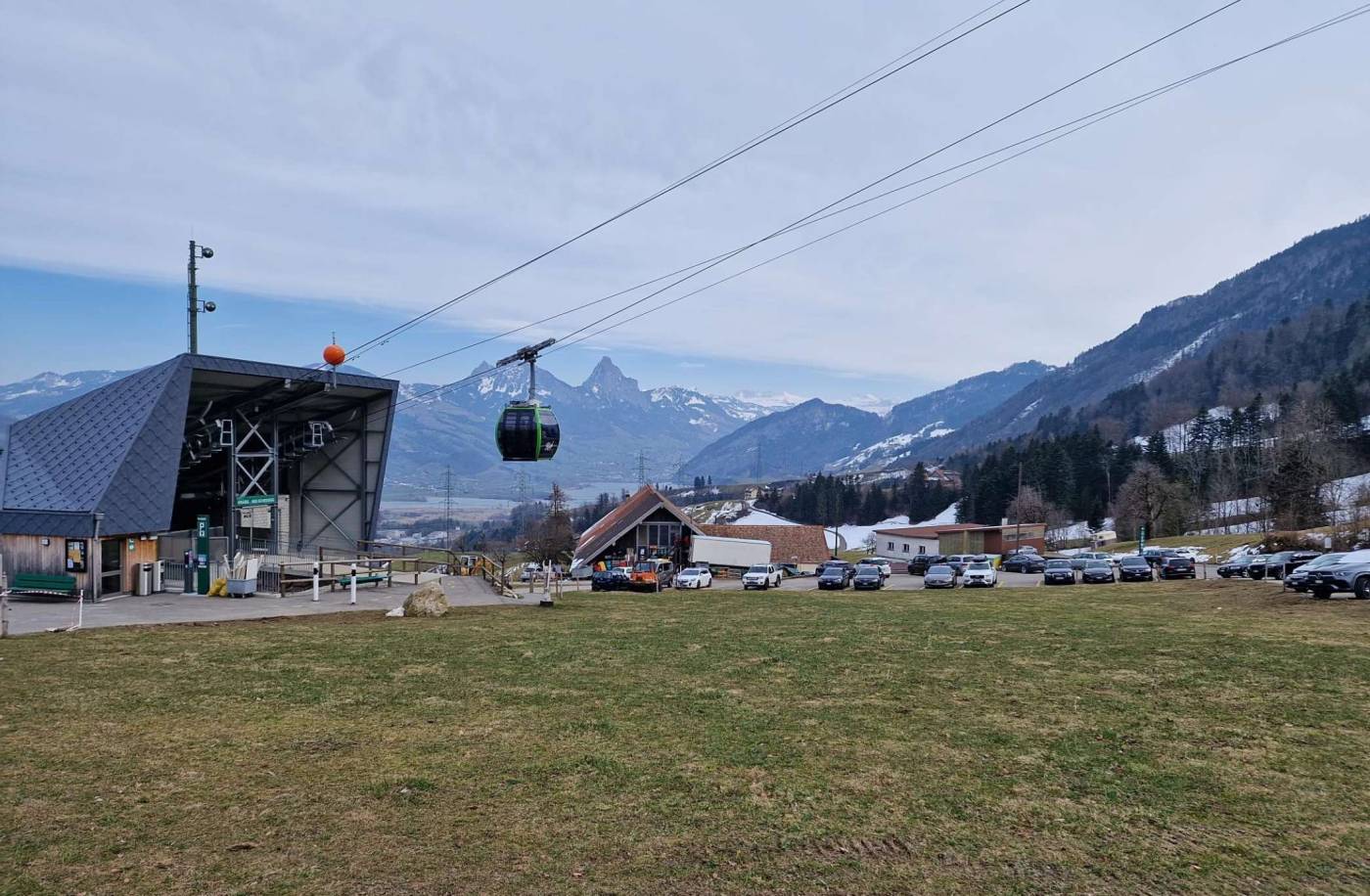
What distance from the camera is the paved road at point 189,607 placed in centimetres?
2272

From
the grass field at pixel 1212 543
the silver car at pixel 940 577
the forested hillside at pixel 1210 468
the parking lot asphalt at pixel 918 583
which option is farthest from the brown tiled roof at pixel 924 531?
the silver car at pixel 940 577

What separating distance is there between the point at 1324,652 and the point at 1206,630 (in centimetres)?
388

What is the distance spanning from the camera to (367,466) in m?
46.4

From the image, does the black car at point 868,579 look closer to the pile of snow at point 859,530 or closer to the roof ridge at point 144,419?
the roof ridge at point 144,419

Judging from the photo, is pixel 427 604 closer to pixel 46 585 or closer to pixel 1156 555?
pixel 46 585

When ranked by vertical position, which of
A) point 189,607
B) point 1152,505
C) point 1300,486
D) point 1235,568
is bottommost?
point 1235,568

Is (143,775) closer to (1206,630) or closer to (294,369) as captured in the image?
(1206,630)

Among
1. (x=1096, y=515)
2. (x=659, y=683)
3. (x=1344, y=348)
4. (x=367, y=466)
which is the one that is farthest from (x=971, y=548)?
(x=1344, y=348)

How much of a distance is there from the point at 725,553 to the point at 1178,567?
98.9ft

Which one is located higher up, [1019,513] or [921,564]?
[1019,513]

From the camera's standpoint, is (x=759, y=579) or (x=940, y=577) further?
(x=759, y=579)

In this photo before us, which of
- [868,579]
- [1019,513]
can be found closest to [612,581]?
[868,579]

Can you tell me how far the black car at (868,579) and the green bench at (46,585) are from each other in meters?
34.5

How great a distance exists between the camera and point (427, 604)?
25297mm
